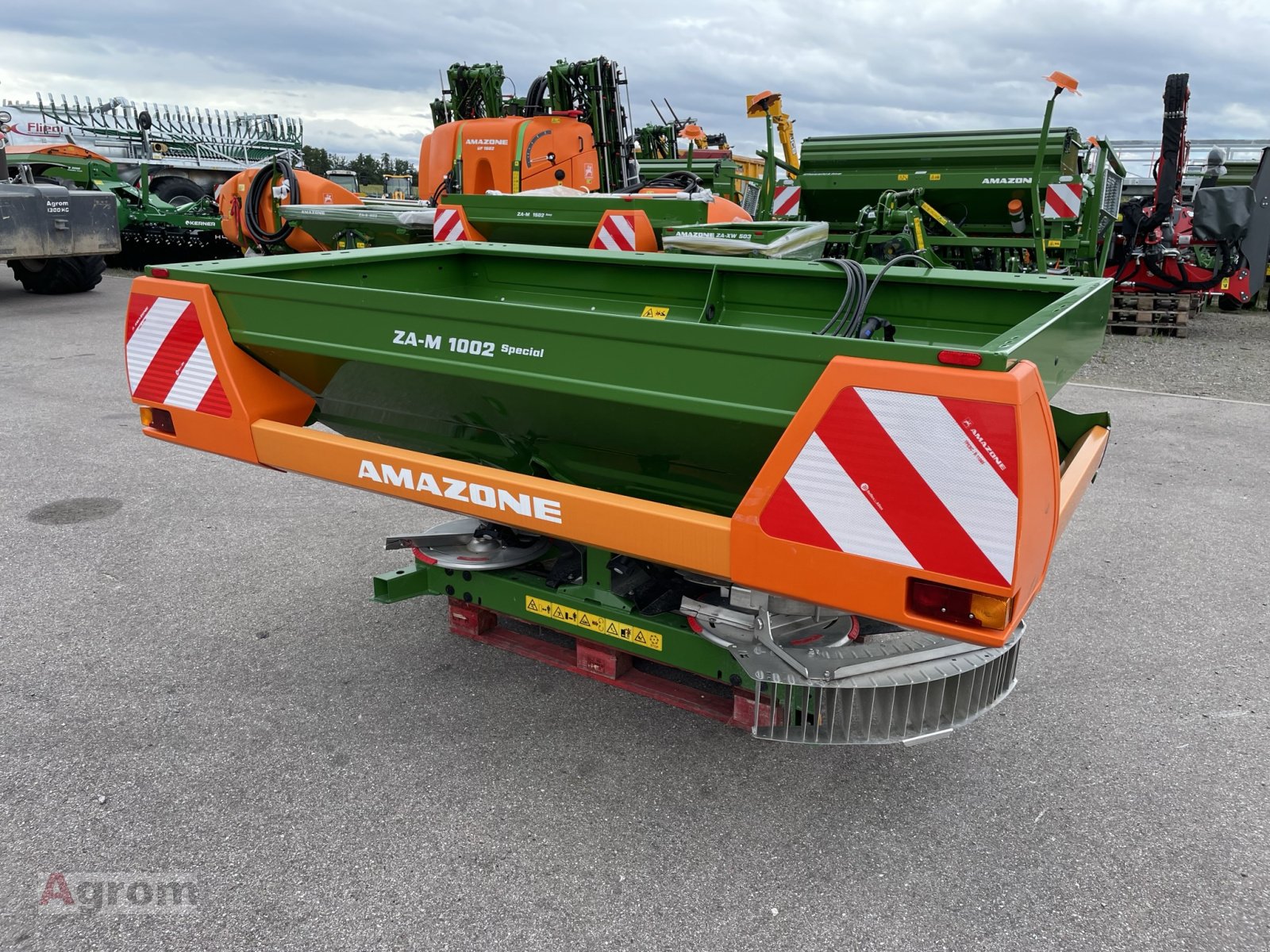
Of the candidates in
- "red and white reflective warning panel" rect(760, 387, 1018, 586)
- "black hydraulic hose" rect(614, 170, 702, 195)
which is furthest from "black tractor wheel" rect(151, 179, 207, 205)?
"red and white reflective warning panel" rect(760, 387, 1018, 586)

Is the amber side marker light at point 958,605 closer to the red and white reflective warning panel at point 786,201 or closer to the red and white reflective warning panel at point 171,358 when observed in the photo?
the red and white reflective warning panel at point 171,358

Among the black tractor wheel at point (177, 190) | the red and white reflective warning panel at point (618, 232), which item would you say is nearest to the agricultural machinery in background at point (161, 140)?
the black tractor wheel at point (177, 190)

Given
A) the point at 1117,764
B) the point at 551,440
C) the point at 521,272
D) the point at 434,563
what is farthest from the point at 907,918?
the point at 521,272

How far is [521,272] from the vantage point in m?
3.67

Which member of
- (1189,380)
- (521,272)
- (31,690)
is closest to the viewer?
(31,690)

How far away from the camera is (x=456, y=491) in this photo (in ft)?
7.75

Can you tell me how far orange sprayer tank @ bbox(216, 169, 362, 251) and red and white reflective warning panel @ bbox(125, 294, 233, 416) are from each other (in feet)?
21.9

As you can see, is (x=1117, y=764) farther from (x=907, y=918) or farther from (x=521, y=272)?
(x=521, y=272)

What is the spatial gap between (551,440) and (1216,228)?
11.4 meters

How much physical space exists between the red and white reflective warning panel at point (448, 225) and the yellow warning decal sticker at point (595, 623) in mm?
4654

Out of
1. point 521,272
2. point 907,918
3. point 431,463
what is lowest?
point 907,918

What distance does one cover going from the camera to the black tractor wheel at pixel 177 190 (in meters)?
16.8

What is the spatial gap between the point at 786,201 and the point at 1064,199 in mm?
2842

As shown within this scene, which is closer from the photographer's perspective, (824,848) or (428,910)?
(428,910)
